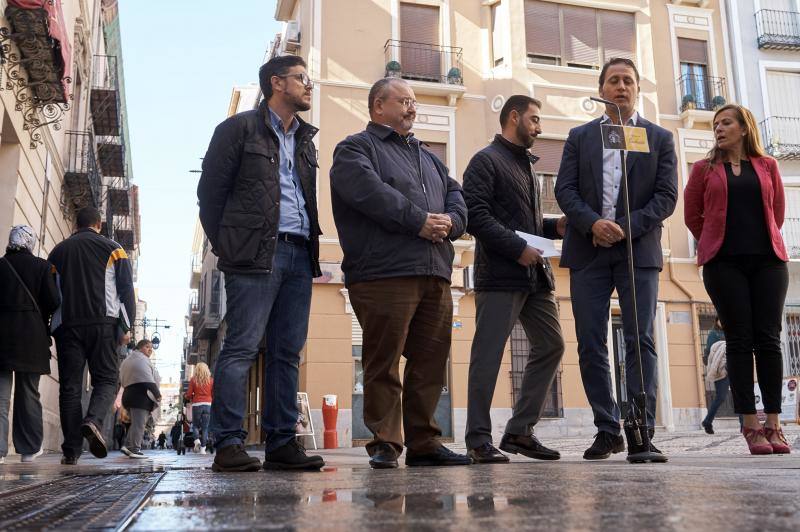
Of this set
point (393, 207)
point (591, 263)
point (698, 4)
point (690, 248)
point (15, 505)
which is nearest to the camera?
point (15, 505)

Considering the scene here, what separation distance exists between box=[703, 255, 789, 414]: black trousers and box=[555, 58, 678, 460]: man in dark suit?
0.56 metres

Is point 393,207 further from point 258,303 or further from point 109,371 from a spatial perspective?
point 109,371

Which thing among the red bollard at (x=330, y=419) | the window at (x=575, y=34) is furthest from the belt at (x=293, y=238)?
the window at (x=575, y=34)

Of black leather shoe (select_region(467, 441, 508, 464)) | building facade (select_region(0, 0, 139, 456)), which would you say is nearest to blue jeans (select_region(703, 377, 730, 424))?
black leather shoe (select_region(467, 441, 508, 464))

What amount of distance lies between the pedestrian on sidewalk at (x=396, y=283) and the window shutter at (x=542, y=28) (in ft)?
50.4

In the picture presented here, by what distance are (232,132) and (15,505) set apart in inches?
90.4

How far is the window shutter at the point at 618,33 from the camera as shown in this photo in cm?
1927

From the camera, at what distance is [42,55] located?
8703mm

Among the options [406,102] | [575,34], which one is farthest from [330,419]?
[406,102]

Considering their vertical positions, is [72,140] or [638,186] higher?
[72,140]

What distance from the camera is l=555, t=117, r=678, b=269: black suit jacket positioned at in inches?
167

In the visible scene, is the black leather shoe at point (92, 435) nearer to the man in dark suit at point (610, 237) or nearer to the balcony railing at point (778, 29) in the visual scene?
the man in dark suit at point (610, 237)

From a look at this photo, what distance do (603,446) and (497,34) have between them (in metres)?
15.9

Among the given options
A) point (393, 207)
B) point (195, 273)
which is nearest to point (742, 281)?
point (393, 207)
